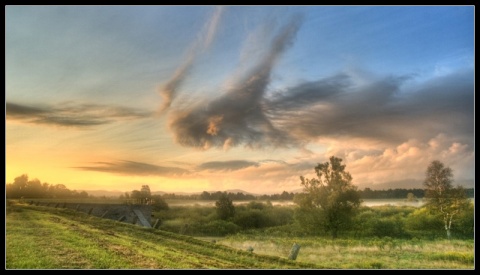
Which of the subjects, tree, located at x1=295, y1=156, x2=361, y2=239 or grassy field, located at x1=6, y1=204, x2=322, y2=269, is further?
tree, located at x1=295, y1=156, x2=361, y2=239

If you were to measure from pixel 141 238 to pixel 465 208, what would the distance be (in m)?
8.45

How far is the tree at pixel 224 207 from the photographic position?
41.6 ft

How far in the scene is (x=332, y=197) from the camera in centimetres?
1241

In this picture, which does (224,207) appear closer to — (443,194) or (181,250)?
(181,250)

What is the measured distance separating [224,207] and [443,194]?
18.7 feet

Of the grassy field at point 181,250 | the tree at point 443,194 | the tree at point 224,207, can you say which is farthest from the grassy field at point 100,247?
the tree at point 443,194

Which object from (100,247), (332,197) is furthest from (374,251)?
(100,247)

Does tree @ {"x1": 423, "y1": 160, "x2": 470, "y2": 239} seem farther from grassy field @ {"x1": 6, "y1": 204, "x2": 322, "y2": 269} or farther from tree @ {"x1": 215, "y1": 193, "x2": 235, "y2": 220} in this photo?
tree @ {"x1": 215, "y1": 193, "x2": 235, "y2": 220}

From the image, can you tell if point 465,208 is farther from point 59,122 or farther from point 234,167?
point 59,122

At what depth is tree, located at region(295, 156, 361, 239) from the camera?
12398 mm

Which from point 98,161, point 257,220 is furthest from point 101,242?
point 257,220

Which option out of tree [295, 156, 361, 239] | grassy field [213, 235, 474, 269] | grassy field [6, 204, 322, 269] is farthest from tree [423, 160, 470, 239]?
grassy field [6, 204, 322, 269]

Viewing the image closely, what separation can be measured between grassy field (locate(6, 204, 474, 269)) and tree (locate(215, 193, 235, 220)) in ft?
1.94

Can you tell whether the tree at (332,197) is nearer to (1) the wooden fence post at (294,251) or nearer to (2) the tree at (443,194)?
(1) the wooden fence post at (294,251)
